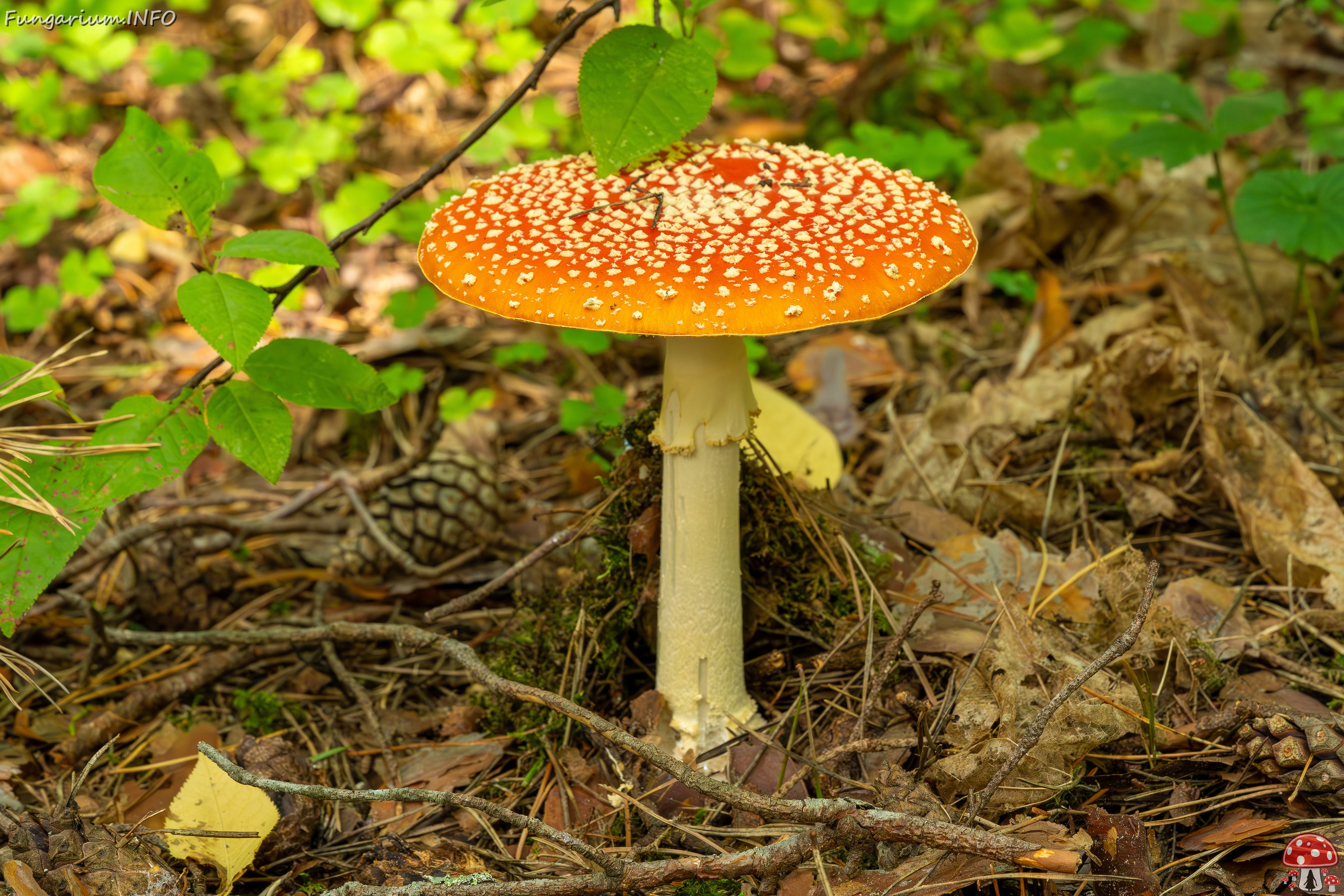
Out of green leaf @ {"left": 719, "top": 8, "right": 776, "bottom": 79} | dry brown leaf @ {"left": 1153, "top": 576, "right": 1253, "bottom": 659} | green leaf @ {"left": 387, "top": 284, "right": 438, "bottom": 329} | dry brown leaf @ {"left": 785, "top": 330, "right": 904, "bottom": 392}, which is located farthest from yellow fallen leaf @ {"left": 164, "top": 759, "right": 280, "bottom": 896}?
green leaf @ {"left": 719, "top": 8, "right": 776, "bottom": 79}

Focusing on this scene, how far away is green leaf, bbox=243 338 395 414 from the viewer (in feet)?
8.59

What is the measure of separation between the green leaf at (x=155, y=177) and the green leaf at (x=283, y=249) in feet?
0.44

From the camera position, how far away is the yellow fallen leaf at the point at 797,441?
3.76m

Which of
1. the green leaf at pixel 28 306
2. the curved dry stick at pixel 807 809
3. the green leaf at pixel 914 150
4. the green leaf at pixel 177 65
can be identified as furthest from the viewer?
the green leaf at pixel 177 65

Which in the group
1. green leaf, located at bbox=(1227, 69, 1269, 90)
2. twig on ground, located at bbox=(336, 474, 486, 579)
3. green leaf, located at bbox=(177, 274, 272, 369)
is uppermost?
green leaf, located at bbox=(177, 274, 272, 369)

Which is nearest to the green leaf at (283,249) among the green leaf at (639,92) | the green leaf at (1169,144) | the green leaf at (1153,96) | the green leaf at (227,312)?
the green leaf at (227,312)

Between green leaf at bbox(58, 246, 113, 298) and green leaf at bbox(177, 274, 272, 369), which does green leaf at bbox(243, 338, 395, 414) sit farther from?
green leaf at bbox(58, 246, 113, 298)

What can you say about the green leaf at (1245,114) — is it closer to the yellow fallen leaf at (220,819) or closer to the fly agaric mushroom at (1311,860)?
the fly agaric mushroom at (1311,860)

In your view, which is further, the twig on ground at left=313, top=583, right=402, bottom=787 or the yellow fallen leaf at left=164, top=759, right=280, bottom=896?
the twig on ground at left=313, top=583, right=402, bottom=787

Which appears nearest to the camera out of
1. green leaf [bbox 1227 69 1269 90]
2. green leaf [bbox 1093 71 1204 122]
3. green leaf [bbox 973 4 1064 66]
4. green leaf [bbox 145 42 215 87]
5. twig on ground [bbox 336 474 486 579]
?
twig on ground [bbox 336 474 486 579]

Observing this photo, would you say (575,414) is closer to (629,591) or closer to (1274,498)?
(629,591)

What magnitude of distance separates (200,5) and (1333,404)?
7.28 metres

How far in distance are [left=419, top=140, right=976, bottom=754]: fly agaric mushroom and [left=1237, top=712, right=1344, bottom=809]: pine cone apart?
4.47 ft

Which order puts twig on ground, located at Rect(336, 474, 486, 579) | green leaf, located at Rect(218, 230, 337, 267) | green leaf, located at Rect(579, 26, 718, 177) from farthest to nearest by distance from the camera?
twig on ground, located at Rect(336, 474, 486, 579), green leaf, located at Rect(218, 230, 337, 267), green leaf, located at Rect(579, 26, 718, 177)
